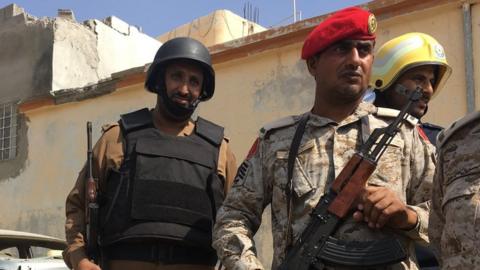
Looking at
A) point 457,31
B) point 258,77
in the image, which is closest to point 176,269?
point 457,31

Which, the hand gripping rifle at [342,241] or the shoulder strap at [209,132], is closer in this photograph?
the hand gripping rifle at [342,241]

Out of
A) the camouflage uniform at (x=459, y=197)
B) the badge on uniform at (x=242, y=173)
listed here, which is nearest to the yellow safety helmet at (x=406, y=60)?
the badge on uniform at (x=242, y=173)

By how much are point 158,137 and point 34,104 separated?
946 cm

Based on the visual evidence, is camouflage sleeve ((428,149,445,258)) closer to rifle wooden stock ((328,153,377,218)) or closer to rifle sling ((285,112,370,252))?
rifle wooden stock ((328,153,377,218))

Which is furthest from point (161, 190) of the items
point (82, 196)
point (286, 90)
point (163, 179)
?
point (286, 90)

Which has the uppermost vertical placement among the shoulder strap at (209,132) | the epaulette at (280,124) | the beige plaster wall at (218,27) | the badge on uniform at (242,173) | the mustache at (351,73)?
the beige plaster wall at (218,27)

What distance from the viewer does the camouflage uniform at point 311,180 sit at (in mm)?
2385

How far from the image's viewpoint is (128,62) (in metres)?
15.0

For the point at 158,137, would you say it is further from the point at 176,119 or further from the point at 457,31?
the point at 457,31

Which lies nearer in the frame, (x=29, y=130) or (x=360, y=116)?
(x=360, y=116)

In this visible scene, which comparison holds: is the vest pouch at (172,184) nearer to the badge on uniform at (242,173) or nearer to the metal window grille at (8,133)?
the badge on uniform at (242,173)

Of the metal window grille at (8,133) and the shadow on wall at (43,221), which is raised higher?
the metal window grille at (8,133)

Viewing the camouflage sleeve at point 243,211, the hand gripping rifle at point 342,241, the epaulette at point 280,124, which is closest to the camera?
the hand gripping rifle at point 342,241

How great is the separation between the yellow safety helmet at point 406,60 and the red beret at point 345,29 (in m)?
0.95
